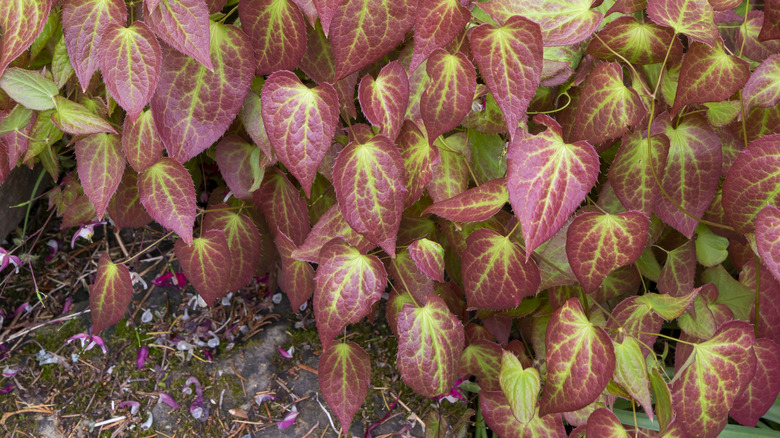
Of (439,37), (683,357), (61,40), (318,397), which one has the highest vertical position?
(439,37)

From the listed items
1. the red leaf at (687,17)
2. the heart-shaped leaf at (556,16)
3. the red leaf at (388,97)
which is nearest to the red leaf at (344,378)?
the red leaf at (388,97)

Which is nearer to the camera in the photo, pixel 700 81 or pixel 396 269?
pixel 700 81

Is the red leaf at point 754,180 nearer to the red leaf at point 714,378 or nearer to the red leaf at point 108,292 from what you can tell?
the red leaf at point 714,378

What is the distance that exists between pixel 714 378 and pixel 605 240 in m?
0.32

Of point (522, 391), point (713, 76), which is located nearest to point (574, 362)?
point (522, 391)

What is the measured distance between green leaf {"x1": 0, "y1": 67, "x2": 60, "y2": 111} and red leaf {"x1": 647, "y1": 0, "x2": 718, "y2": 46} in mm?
1030

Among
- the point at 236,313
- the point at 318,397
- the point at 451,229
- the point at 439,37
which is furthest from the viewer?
the point at 236,313

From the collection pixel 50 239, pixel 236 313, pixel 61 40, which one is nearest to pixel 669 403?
pixel 236 313

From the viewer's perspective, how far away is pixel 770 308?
1132 millimetres

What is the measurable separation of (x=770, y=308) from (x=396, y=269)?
2.41 ft

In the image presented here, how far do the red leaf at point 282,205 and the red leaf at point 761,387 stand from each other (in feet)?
2.91

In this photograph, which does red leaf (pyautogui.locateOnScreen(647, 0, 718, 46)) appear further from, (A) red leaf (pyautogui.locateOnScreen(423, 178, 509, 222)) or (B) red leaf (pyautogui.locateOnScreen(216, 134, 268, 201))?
(B) red leaf (pyautogui.locateOnScreen(216, 134, 268, 201))

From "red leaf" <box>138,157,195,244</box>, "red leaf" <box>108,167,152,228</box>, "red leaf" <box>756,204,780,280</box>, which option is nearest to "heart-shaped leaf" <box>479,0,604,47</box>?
"red leaf" <box>756,204,780,280</box>

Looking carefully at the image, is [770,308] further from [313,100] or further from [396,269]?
[313,100]
